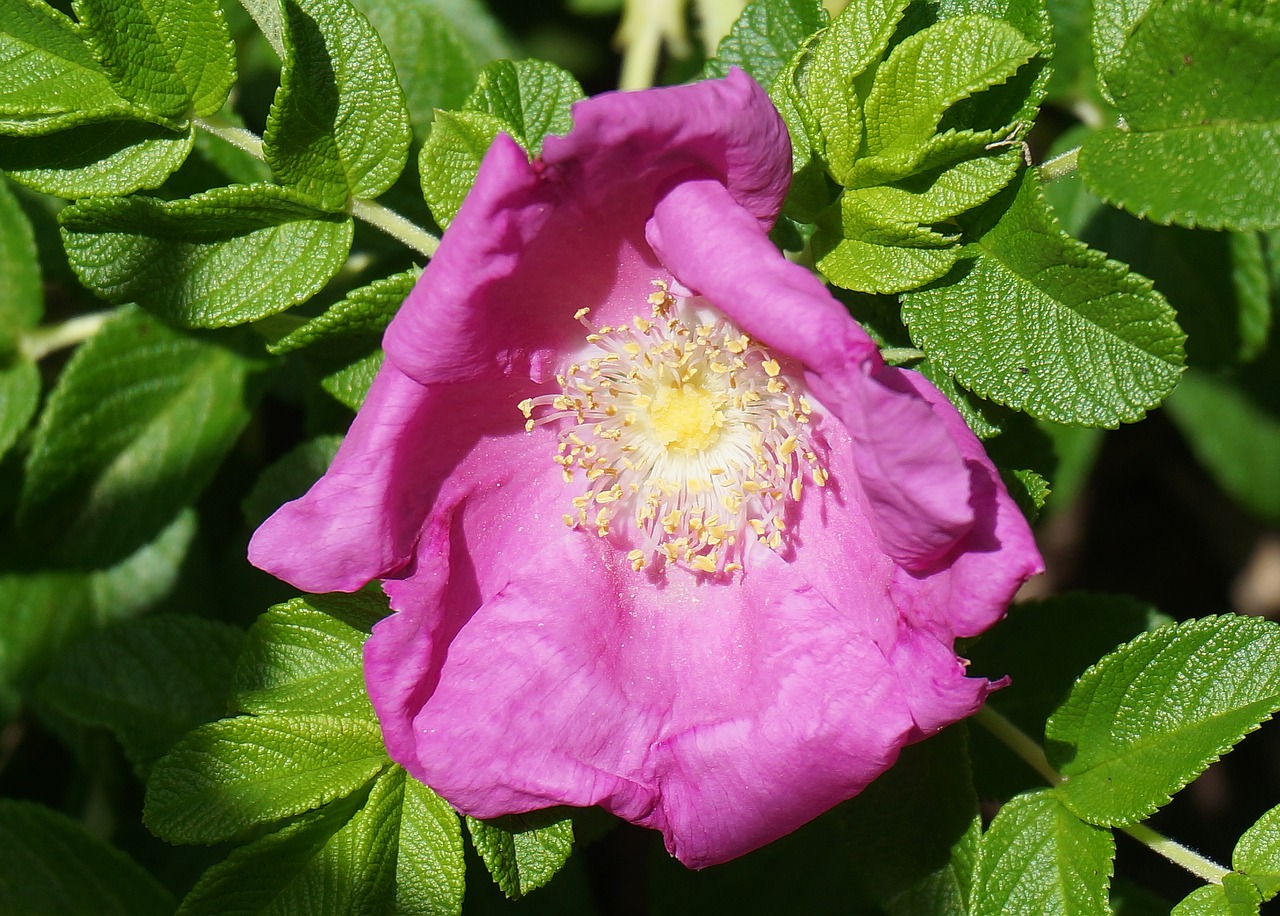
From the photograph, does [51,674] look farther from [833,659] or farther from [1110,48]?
[1110,48]

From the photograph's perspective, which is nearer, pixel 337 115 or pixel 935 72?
pixel 935 72

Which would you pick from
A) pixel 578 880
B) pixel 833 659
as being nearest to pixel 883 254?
pixel 833 659

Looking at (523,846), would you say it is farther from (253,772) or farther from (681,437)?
(681,437)

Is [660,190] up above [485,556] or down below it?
above

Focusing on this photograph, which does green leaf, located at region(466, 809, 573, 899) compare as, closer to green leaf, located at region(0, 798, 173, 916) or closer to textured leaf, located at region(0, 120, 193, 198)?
green leaf, located at region(0, 798, 173, 916)

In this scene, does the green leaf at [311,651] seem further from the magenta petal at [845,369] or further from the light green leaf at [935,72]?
the light green leaf at [935,72]

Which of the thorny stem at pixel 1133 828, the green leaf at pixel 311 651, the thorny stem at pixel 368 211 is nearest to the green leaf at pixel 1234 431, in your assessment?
the thorny stem at pixel 1133 828

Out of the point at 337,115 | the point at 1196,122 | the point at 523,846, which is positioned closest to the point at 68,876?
the point at 523,846
